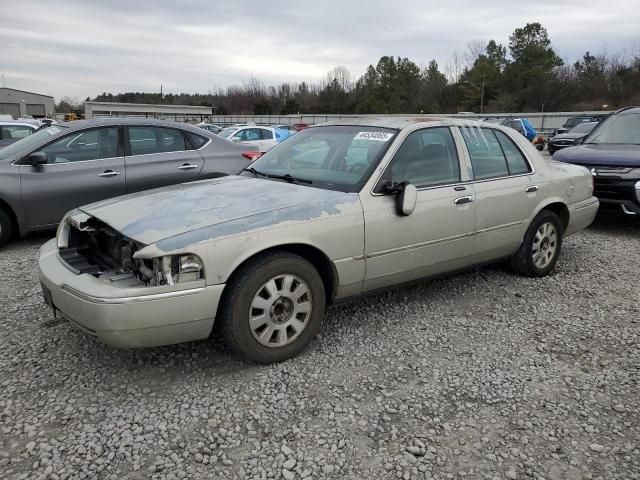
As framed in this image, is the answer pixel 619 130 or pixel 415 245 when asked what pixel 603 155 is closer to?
pixel 619 130

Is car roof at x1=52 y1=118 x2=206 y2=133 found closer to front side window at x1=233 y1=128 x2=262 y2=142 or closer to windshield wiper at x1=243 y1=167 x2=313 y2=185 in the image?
windshield wiper at x1=243 y1=167 x2=313 y2=185

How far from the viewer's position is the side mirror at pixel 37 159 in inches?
227

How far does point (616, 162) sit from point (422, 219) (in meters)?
4.55

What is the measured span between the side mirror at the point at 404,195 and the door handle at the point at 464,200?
57cm

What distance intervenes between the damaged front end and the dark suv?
6.19m

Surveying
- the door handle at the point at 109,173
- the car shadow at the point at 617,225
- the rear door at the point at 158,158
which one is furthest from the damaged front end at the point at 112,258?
the car shadow at the point at 617,225

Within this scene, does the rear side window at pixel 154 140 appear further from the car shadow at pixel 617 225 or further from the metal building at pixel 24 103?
the metal building at pixel 24 103

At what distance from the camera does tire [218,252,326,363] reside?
3033 millimetres

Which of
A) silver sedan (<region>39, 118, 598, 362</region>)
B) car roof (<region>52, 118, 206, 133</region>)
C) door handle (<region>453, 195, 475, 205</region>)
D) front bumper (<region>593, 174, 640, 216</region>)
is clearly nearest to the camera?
silver sedan (<region>39, 118, 598, 362</region>)

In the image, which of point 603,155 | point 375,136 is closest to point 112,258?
point 375,136

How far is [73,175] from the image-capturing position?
19.7 feet

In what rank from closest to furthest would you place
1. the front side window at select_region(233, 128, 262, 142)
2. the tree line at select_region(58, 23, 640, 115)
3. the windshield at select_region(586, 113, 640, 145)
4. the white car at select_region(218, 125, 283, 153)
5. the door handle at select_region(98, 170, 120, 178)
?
the door handle at select_region(98, 170, 120, 178), the windshield at select_region(586, 113, 640, 145), the white car at select_region(218, 125, 283, 153), the front side window at select_region(233, 128, 262, 142), the tree line at select_region(58, 23, 640, 115)

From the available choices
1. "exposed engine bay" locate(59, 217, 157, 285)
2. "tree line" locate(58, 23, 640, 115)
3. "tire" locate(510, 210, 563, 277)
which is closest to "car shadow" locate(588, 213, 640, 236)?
"tire" locate(510, 210, 563, 277)

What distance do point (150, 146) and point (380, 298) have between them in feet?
12.5
